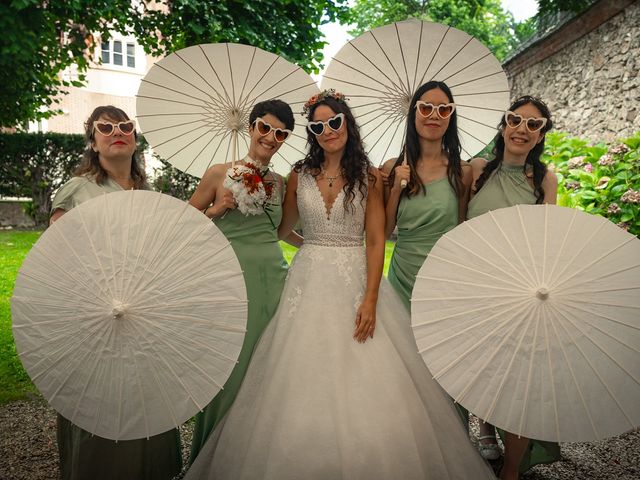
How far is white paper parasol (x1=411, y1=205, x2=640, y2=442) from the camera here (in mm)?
2332

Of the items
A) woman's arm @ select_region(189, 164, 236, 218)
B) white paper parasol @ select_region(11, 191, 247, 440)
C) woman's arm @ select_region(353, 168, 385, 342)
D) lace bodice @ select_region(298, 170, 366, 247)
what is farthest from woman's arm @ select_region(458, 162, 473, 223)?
white paper parasol @ select_region(11, 191, 247, 440)

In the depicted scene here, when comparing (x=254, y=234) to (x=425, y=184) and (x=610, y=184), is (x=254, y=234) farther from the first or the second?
(x=610, y=184)

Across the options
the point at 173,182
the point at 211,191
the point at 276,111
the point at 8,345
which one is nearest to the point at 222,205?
the point at 211,191

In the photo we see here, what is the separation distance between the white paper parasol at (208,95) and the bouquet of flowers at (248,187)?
1.27 ft

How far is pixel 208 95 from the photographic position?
3562mm

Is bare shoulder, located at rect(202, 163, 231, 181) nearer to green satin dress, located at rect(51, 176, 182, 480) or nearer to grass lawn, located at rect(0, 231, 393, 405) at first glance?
green satin dress, located at rect(51, 176, 182, 480)

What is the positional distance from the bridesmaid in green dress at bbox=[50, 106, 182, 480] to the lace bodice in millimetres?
1049

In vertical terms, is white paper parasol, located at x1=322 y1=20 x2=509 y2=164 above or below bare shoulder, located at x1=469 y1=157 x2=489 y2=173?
above

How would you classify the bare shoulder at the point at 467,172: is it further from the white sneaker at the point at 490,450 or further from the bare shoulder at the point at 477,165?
the white sneaker at the point at 490,450

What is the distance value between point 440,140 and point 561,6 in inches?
76.6

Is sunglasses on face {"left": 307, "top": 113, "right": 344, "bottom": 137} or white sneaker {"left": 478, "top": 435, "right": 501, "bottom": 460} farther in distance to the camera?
white sneaker {"left": 478, "top": 435, "right": 501, "bottom": 460}

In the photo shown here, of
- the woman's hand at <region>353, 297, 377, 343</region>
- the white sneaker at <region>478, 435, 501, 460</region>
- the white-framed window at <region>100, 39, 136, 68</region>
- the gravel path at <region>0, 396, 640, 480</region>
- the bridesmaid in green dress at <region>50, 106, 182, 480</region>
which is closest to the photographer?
the woman's hand at <region>353, 297, 377, 343</region>

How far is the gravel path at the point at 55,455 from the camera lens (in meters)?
3.42

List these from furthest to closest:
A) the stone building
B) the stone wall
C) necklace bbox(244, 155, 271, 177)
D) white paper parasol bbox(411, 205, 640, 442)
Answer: the stone building
the stone wall
necklace bbox(244, 155, 271, 177)
white paper parasol bbox(411, 205, 640, 442)
